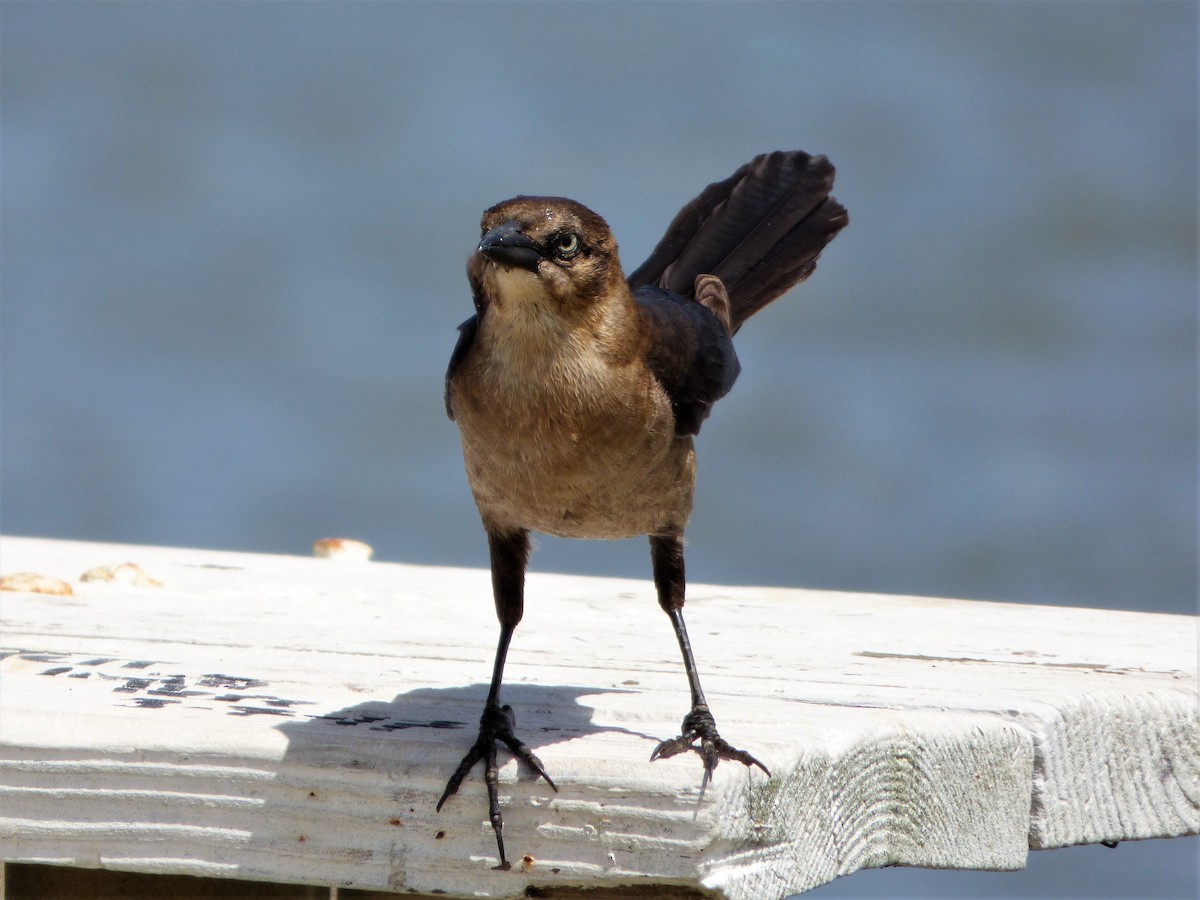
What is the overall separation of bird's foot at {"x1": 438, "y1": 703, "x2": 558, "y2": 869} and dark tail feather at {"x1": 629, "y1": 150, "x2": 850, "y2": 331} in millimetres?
1745

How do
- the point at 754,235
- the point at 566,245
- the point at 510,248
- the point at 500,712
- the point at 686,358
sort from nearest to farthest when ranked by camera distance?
the point at 500,712 < the point at 510,248 < the point at 566,245 < the point at 686,358 < the point at 754,235

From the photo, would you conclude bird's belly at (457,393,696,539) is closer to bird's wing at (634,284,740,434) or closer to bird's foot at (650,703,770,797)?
bird's wing at (634,284,740,434)

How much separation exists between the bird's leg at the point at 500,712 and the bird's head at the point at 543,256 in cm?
46

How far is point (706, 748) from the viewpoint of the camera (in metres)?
2.31

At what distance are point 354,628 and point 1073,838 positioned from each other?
1600mm

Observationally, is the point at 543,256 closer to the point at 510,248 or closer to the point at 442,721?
the point at 510,248

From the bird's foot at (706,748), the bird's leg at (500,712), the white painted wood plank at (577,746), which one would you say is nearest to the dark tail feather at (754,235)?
the white painted wood plank at (577,746)

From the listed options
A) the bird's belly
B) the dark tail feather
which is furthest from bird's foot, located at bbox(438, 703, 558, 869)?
the dark tail feather

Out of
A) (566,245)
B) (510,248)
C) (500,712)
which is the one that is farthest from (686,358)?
(500,712)

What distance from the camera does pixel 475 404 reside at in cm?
283

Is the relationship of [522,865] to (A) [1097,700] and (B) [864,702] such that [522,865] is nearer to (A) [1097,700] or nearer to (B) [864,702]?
(B) [864,702]

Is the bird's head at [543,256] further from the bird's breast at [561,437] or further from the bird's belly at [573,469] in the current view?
the bird's belly at [573,469]

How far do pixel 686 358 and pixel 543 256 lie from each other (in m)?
0.44

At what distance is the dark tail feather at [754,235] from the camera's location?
399 centimetres
